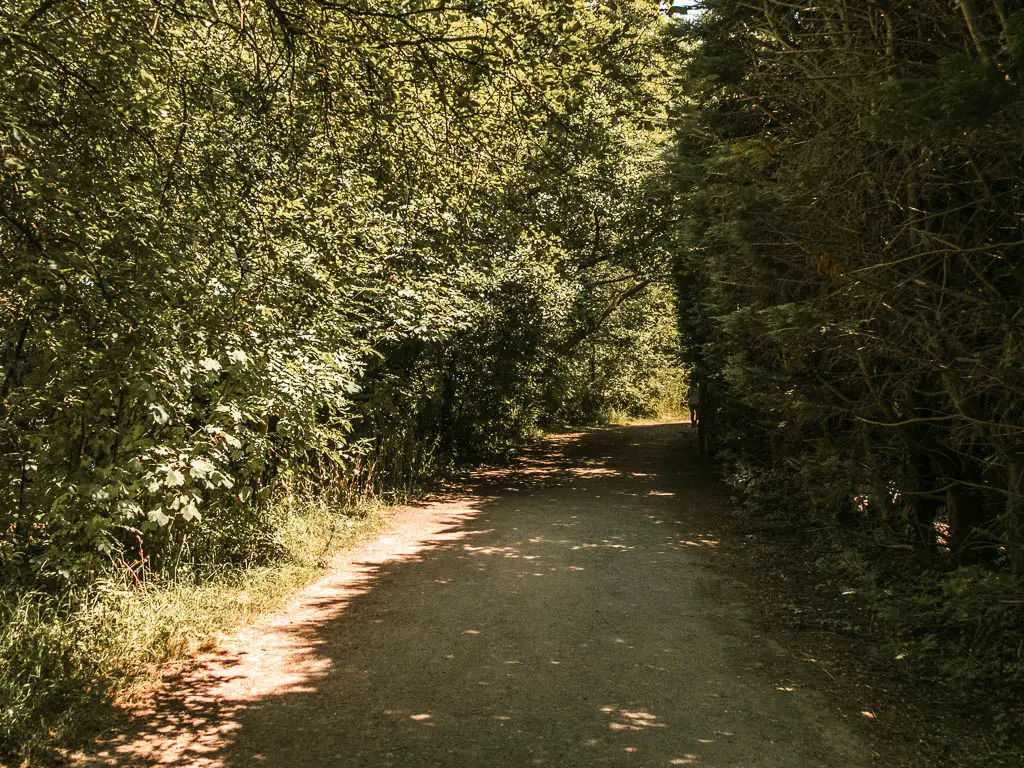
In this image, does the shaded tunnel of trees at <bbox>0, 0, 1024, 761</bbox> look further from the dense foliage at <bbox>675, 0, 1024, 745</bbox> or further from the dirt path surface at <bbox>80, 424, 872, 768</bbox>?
the dirt path surface at <bbox>80, 424, 872, 768</bbox>

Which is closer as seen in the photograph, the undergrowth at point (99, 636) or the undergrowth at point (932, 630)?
the undergrowth at point (99, 636)

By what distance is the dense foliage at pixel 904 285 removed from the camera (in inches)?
188

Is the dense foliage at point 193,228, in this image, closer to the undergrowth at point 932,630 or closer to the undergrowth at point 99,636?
the undergrowth at point 99,636

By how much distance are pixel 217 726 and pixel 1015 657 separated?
557 cm

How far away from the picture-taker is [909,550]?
7.05 m

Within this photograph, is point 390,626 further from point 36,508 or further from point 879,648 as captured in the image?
point 879,648

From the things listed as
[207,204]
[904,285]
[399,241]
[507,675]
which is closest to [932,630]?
[904,285]

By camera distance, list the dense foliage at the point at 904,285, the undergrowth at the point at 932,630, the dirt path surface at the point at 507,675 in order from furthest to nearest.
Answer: the dense foliage at the point at 904,285
the undergrowth at the point at 932,630
the dirt path surface at the point at 507,675

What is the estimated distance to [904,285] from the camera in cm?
549

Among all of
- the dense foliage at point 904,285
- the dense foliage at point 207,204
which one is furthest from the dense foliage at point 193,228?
the dense foliage at point 904,285

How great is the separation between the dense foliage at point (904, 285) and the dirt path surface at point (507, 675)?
5.18 feet

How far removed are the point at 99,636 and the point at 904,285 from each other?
663 cm

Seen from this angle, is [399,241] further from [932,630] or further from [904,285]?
[932,630]

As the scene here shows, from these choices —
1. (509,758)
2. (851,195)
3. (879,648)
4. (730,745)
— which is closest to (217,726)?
(509,758)
